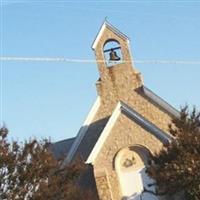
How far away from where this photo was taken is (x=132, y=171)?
3041 cm

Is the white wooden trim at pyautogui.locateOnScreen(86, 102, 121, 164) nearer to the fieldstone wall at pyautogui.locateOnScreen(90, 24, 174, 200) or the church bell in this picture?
the fieldstone wall at pyautogui.locateOnScreen(90, 24, 174, 200)

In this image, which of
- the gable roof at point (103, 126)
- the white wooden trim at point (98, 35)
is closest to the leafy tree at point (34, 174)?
the gable roof at point (103, 126)

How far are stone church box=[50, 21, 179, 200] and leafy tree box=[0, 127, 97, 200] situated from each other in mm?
3187

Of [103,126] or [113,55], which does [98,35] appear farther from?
[103,126]

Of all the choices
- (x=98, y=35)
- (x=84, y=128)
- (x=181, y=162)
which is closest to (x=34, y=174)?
(x=181, y=162)

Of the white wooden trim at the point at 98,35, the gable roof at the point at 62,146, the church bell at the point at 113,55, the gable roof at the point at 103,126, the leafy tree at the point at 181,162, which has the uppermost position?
the white wooden trim at the point at 98,35

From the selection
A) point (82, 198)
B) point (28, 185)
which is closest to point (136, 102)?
point (82, 198)

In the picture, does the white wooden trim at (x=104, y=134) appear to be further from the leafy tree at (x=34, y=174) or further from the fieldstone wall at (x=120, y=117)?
the leafy tree at (x=34, y=174)

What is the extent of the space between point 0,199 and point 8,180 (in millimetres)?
888

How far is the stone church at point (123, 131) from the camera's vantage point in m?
30.0

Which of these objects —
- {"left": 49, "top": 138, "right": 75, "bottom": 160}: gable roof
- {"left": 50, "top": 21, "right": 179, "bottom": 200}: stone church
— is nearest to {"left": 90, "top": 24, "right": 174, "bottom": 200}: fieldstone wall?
{"left": 50, "top": 21, "right": 179, "bottom": 200}: stone church

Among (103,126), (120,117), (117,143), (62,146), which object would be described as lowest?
(117,143)

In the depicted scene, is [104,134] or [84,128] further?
[84,128]

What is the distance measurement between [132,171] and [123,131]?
2068mm
